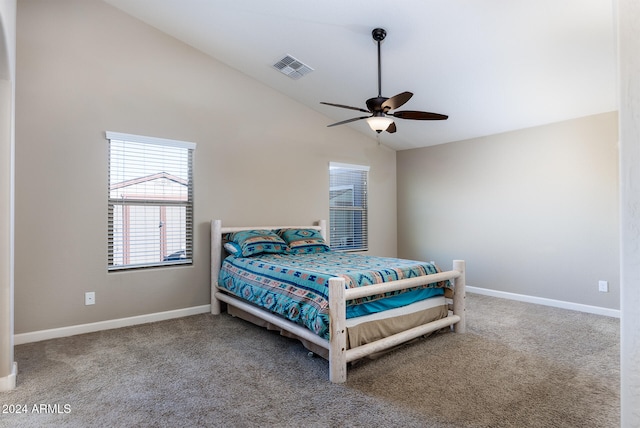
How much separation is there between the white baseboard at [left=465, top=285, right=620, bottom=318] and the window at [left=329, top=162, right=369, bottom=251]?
1.90 m

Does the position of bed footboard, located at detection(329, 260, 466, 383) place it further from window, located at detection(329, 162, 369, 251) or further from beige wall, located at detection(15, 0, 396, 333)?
window, located at detection(329, 162, 369, 251)

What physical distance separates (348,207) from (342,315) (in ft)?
11.3

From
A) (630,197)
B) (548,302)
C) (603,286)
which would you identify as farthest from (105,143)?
(603,286)

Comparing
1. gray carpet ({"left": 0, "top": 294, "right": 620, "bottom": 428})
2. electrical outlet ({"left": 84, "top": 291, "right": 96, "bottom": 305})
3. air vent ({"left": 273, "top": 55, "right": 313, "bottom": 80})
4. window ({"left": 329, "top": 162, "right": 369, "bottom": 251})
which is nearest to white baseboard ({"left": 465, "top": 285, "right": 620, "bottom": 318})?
gray carpet ({"left": 0, "top": 294, "right": 620, "bottom": 428})

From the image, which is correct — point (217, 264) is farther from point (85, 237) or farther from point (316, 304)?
point (316, 304)

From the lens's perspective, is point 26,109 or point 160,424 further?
point 26,109

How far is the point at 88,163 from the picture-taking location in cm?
359

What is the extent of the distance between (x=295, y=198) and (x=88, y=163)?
2.55 meters

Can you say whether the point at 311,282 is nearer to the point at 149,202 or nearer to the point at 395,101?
the point at 395,101

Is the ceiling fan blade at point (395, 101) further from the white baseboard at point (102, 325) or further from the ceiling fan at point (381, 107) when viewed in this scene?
the white baseboard at point (102, 325)

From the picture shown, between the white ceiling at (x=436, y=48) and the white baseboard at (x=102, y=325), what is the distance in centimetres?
313

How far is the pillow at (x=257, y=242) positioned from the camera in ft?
13.3

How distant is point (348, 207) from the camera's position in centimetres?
582

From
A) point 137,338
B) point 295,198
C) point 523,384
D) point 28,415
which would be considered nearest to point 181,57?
point 295,198
